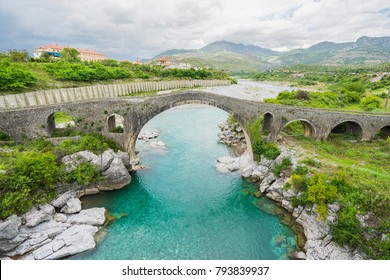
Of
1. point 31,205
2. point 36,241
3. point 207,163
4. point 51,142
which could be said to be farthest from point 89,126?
point 207,163

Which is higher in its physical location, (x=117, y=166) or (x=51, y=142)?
(x=51, y=142)

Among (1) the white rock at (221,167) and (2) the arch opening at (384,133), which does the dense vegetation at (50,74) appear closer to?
(1) the white rock at (221,167)

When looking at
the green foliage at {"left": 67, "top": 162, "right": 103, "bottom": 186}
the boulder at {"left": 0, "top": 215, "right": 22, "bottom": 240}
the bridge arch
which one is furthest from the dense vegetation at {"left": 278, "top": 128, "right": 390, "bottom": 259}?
the boulder at {"left": 0, "top": 215, "right": 22, "bottom": 240}

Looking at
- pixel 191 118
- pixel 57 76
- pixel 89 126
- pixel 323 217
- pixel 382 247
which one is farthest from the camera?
pixel 191 118

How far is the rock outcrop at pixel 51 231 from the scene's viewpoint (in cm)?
1358

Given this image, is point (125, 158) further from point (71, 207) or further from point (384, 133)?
point (384, 133)

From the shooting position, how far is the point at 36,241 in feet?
46.2

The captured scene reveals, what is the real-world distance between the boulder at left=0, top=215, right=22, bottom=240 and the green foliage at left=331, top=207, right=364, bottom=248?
21090mm

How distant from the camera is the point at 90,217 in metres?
16.7

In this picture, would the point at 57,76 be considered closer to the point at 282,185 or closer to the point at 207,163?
the point at 207,163

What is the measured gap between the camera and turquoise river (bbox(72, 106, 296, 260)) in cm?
1490

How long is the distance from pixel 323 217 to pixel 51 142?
2435cm

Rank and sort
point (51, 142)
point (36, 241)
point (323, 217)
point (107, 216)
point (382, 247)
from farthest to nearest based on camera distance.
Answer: point (51, 142), point (107, 216), point (323, 217), point (36, 241), point (382, 247)

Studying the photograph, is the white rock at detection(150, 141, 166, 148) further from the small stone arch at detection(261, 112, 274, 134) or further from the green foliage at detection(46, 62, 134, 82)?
the green foliage at detection(46, 62, 134, 82)
